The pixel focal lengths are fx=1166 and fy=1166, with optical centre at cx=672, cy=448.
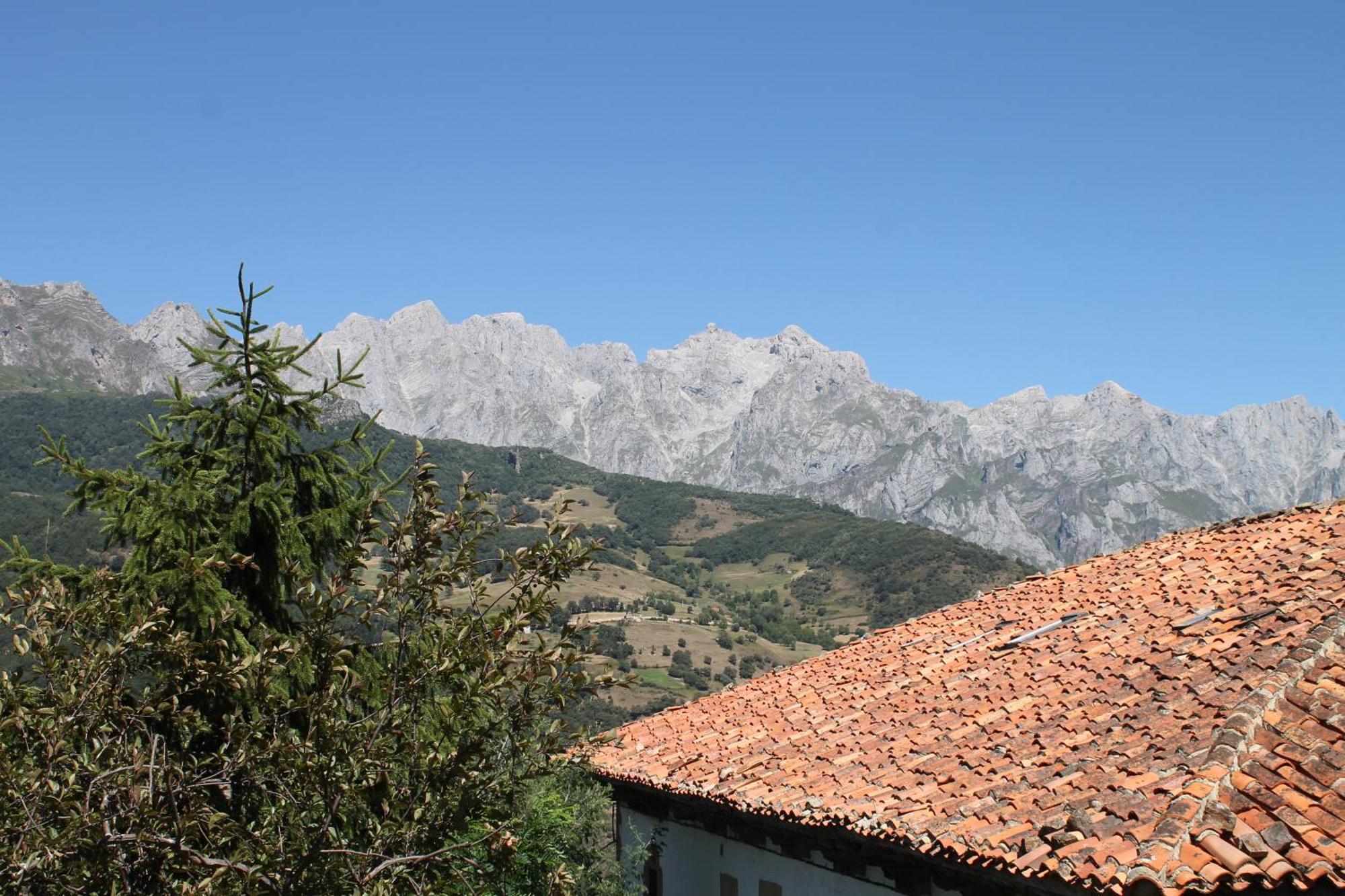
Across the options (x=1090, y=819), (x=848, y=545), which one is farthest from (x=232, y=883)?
(x=848, y=545)

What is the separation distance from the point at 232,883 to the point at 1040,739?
6102mm

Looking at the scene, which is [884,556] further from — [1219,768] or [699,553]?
[1219,768]

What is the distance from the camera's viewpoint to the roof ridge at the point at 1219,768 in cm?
595

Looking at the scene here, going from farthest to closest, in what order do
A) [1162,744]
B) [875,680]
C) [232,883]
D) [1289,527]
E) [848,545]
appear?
[848,545], [875,680], [1289,527], [1162,744], [232,883]

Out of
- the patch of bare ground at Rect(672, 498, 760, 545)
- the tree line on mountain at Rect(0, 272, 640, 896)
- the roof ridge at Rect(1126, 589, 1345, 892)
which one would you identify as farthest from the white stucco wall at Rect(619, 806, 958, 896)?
the patch of bare ground at Rect(672, 498, 760, 545)

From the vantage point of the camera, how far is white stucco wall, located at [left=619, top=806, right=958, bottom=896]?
963cm

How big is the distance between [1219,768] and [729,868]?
6.37 meters

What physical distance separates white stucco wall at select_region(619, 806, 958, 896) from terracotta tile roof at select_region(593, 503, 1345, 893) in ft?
2.33

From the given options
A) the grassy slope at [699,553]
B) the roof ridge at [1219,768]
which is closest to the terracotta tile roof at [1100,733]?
the roof ridge at [1219,768]

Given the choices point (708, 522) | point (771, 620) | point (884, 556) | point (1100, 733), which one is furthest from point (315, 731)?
point (708, 522)

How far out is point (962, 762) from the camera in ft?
30.0

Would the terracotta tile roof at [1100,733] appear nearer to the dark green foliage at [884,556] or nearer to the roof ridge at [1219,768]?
the roof ridge at [1219,768]

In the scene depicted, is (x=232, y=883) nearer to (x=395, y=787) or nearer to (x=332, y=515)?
(x=395, y=787)

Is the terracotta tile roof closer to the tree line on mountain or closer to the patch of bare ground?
the tree line on mountain
